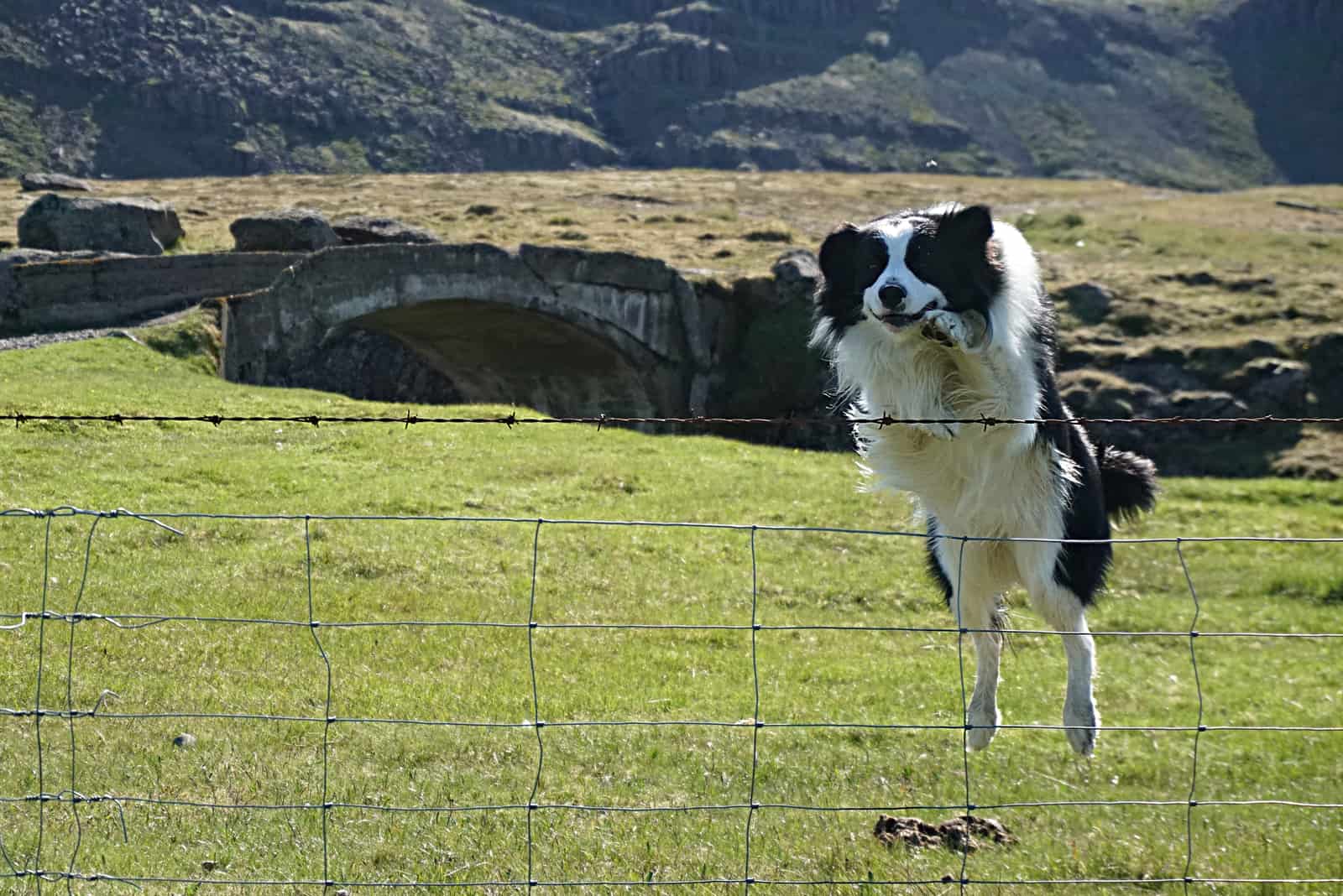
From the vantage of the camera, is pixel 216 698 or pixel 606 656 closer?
pixel 216 698

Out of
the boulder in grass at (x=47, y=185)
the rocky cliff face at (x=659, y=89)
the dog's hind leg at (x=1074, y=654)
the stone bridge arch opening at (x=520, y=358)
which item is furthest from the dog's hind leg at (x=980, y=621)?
the rocky cliff face at (x=659, y=89)

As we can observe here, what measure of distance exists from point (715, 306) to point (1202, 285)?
1468 centimetres

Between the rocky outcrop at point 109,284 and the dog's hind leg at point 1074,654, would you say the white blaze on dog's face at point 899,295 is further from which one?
the rocky outcrop at point 109,284

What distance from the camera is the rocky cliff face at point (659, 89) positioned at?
461ft

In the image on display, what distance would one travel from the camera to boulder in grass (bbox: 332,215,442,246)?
3522 cm

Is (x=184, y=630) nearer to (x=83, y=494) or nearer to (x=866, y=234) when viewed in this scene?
(x=83, y=494)

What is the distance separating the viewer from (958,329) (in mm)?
7922

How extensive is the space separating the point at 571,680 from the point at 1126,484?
4.17m

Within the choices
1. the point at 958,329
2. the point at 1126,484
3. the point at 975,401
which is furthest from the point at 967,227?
the point at 1126,484

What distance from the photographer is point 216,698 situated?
377 inches

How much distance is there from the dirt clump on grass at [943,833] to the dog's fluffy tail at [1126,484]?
313 centimetres

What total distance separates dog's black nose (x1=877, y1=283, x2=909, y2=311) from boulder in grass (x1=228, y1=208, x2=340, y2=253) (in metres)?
26.3

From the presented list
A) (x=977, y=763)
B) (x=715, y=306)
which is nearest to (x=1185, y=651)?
(x=977, y=763)

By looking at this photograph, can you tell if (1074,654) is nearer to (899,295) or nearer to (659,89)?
(899,295)
